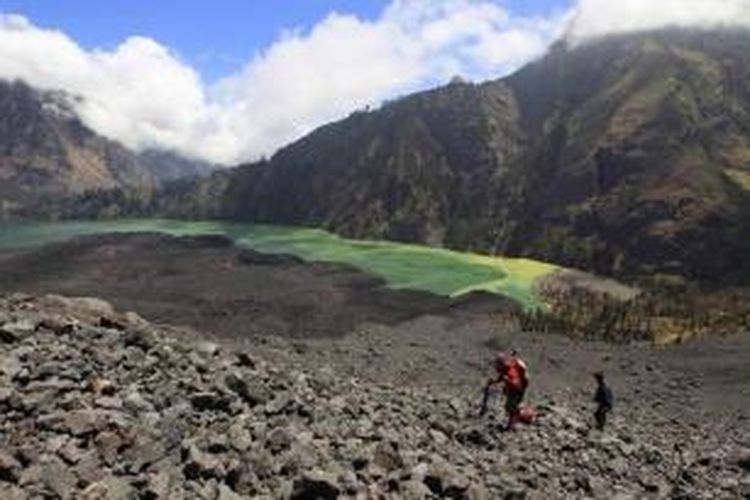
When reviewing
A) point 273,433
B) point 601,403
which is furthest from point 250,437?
point 601,403

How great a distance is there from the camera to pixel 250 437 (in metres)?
27.5

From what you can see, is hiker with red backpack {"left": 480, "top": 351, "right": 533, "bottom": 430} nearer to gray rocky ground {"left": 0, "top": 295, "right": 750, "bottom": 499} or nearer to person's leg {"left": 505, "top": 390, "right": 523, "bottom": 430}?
person's leg {"left": 505, "top": 390, "right": 523, "bottom": 430}

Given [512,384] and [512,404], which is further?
[512,384]

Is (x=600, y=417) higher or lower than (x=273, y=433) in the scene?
lower

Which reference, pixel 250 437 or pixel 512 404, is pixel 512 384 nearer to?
pixel 512 404

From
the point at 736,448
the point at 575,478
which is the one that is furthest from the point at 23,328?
the point at 736,448

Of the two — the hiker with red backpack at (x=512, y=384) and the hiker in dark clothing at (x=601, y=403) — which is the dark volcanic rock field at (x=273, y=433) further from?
the hiker in dark clothing at (x=601, y=403)

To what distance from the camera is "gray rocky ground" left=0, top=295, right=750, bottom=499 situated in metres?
24.8

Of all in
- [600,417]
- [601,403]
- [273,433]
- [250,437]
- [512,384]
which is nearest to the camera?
[250,437]

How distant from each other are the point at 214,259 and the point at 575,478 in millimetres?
158321

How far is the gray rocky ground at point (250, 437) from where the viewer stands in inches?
976

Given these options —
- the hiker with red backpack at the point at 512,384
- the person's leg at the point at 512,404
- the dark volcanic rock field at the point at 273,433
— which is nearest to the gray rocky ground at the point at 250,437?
the dark volcanic rock field at the point at 273,433

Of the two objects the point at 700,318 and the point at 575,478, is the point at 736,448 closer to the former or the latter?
the point at 575,478

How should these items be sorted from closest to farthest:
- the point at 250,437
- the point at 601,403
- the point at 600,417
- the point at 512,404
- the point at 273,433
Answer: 1. the point at 250,437
2. the point at 273,433
3. the point at 512,404
4. the point at 600,417
5. the point at 601,403
